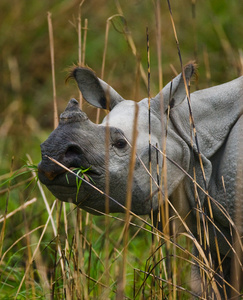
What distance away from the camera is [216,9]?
7.23 meters

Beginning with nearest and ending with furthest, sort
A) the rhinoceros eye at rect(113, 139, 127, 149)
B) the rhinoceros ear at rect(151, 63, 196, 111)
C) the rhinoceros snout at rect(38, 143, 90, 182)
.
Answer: the rhinoceros snout at rect(38, 143, 90, 182) → the rhinoceros eye at rect(113, 139, 127, 149) → the rhinoceros ear at rect(151, 63, 196, 111)

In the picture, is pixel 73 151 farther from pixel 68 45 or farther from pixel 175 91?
pixel 68 45

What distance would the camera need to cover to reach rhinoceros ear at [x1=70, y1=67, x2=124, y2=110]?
118 inches

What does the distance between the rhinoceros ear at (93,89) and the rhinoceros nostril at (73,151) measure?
1.81 ft

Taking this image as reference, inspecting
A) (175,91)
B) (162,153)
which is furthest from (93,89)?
(162,153)

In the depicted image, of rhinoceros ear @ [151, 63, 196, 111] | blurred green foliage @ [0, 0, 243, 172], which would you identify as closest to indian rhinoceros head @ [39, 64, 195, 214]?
rhinoceros ear @ [151, 63, 196, 111]

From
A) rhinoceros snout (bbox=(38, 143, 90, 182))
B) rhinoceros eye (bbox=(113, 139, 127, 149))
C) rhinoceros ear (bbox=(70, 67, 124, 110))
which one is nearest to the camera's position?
rhinoceros snout (bbox=(38, 143, 90, 182))

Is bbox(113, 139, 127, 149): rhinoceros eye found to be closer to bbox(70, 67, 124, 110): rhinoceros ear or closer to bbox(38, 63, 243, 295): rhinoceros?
bbox(38, 63, 243, 295): rhinoceros

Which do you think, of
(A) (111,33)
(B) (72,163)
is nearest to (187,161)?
(B) (72,163)

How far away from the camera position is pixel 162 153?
2.56 metres

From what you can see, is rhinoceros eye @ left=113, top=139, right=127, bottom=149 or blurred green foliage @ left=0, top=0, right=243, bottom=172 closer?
rhinoceros eye @ left=113, top=139, right=127, bottom=149

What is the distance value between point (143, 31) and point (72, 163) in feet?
17.5

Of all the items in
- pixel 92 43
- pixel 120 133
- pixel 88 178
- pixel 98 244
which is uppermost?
pixel 92 43

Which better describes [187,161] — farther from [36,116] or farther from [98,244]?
[36,116]
